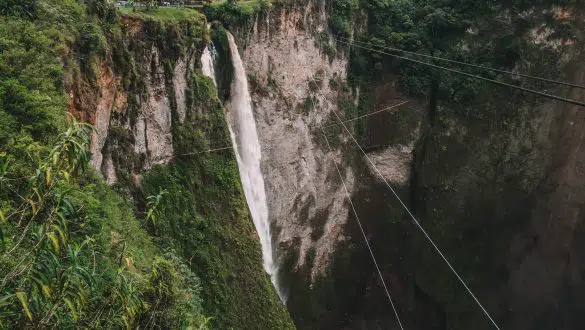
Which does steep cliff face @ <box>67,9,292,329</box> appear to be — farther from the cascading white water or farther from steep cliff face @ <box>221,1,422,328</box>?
steep cliff face @ <box>221,1,422,328</box>

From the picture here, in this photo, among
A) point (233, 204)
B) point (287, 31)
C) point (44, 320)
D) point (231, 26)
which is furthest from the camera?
point (287, 31)

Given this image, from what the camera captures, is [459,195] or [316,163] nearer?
[316,163]

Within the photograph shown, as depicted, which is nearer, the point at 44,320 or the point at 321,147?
A: the point at 44,320

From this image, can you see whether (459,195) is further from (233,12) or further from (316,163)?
(233,12)

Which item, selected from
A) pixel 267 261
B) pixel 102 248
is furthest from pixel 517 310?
pixel 102 248

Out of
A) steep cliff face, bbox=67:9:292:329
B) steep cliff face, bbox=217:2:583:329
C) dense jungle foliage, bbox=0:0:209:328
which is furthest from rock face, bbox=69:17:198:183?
steep cliff face, bbox=217:2:583:329

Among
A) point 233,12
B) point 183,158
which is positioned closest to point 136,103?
point 183,158

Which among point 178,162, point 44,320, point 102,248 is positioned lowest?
point 178,162

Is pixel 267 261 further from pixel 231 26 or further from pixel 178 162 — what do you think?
pixel 231 26
